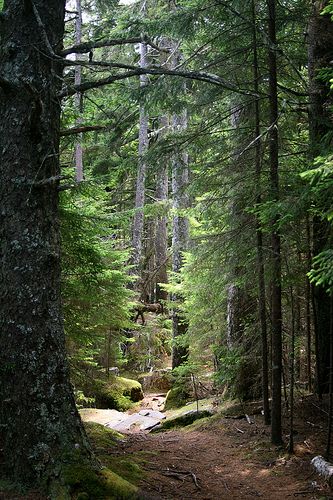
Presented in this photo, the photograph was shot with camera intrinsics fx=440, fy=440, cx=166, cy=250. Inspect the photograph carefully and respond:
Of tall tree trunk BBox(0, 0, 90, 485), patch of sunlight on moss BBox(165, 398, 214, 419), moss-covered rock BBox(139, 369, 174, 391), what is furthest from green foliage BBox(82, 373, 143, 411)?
tall tree trunk BBox(0, 0, 90, 485)

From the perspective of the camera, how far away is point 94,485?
12.9ft

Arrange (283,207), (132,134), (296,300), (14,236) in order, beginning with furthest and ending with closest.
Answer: (132,134) → (296,300) → (283,207) → (14,236)

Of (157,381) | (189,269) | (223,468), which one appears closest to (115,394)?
(157,381)

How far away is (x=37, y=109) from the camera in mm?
4492

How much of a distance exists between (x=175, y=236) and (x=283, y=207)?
976 cm

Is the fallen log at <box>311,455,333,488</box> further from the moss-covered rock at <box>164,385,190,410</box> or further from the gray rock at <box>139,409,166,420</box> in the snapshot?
the moss-covered rock at <box>164,385,190,410</box>

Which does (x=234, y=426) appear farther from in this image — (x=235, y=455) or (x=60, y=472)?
(x=60, y=472)

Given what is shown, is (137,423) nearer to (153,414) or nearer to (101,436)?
(153,414)

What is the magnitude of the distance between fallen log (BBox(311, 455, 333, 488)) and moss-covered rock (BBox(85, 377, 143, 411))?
7605mm

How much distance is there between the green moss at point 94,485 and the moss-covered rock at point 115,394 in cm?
844

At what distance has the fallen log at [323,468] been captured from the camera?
526 centimetres

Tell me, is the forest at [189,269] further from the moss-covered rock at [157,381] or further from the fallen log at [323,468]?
the moss-covered rock at [157,381]

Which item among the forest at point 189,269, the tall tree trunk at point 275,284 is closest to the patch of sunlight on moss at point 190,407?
the forest at point 189,269

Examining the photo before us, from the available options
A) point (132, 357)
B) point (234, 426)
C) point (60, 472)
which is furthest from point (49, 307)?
point (132, 357)
